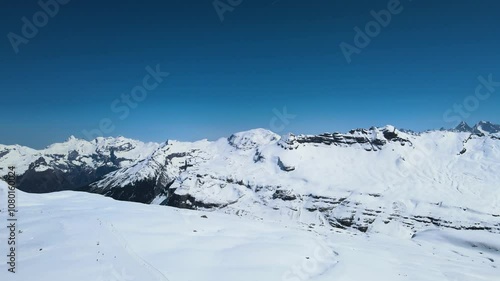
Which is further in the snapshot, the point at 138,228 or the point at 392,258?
the point at 392,258

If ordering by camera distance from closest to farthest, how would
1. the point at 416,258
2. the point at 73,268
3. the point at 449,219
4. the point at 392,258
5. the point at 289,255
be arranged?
the point at 73,268
the point at 289,255
the point at 392,258
the point at 416,258
the point at 449,219

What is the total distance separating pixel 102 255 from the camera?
22406mm

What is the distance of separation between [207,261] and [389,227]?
18203cm

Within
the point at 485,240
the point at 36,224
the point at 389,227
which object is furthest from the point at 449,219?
the point at 36,224

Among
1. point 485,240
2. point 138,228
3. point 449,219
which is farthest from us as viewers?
point 449,219

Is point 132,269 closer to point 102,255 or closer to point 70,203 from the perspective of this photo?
point 102,255

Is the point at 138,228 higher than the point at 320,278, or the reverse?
the point at 138,228

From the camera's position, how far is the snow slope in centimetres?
2098

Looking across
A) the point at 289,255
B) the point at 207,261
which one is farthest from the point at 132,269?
the point at 289,255

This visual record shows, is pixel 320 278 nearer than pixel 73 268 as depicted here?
No

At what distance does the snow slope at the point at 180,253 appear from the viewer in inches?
826

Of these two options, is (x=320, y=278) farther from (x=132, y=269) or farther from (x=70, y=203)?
(x=70, y=203)

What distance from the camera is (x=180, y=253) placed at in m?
24.5

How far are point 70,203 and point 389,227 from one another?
581 ft
